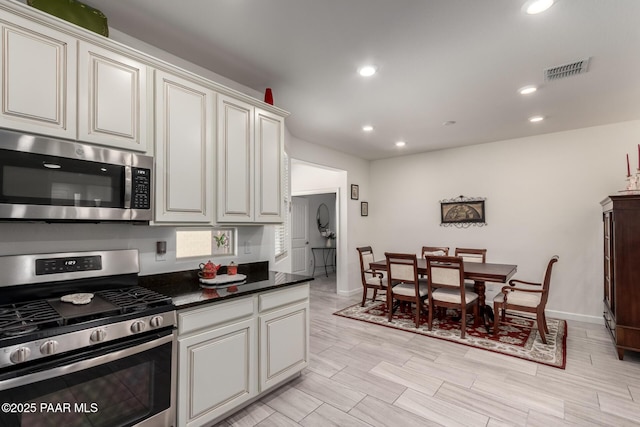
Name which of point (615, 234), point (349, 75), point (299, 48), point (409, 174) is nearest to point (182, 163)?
point (299, 48)

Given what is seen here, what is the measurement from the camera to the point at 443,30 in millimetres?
2102

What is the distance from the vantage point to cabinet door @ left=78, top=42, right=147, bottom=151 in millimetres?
1701

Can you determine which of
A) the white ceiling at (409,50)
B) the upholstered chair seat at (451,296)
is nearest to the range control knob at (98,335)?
the white ceiling at (409,50)

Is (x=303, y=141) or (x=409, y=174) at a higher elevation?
(x=303, y=141)

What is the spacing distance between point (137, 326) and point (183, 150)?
46.1 inches

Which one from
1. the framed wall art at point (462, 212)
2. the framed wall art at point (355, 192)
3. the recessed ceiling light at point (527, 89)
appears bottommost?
the framed wall art at point (462, 212)

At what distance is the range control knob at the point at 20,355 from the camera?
1.20 meters

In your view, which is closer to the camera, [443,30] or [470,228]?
[443,30]

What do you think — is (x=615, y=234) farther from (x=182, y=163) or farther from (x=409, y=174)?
(x=182, y=163)

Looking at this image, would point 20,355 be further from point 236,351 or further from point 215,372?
point 236,351

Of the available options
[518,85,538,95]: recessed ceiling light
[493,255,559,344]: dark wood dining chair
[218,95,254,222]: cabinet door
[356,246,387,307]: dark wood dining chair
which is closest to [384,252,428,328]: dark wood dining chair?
[356,246,387,307]: dark wood dining chair

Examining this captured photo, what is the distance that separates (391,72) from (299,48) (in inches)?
34.0

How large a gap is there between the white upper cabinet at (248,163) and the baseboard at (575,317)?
4.44m

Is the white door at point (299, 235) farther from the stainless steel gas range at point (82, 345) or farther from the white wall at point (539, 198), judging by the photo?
the stainless steel gas range at point (82, 345)
